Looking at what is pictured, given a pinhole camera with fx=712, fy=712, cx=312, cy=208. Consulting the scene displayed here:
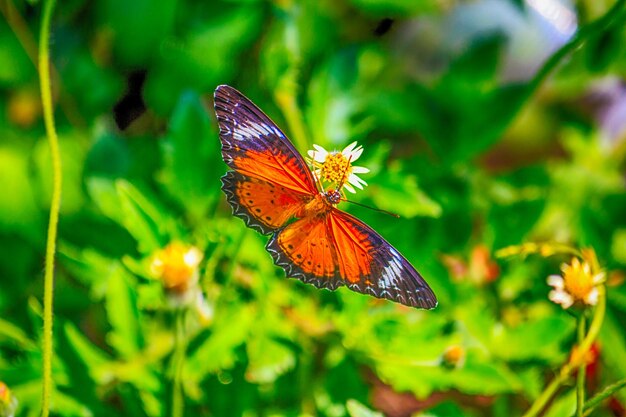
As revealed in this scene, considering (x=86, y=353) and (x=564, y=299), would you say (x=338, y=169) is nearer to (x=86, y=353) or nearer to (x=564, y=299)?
(x=564, y=299)

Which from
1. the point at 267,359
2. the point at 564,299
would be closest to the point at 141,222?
the point at 267,359

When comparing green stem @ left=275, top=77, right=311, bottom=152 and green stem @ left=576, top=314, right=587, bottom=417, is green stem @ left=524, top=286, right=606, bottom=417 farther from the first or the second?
green stem @ left=275, top=77, right=311, bottom=152

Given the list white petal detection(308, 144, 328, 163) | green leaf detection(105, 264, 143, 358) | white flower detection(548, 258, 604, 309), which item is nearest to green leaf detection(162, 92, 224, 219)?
green leaf detection(105, 264, 143, 358)

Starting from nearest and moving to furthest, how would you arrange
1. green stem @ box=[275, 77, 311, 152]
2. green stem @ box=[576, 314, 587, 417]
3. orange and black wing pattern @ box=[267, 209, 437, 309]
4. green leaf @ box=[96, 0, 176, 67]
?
orange and black wing pattern @ box=[267, 209, 437, 309] < green stem @ box=[576, 314, 587, 417] < green stem @ box=[275, 77, 311, 152] < green leaf @ box=[96, 0, 176, 67]

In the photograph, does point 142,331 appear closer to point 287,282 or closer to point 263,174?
point 287,282

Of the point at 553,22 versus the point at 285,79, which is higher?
the point at 553,22

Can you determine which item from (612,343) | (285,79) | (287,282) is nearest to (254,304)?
(287,282)

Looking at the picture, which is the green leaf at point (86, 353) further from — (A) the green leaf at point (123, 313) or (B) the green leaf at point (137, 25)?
(B) the green leaf at point (137, 25)

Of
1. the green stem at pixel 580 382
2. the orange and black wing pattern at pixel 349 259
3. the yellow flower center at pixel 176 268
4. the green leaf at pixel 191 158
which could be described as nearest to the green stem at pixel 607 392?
the green stem at pixel 580 382
